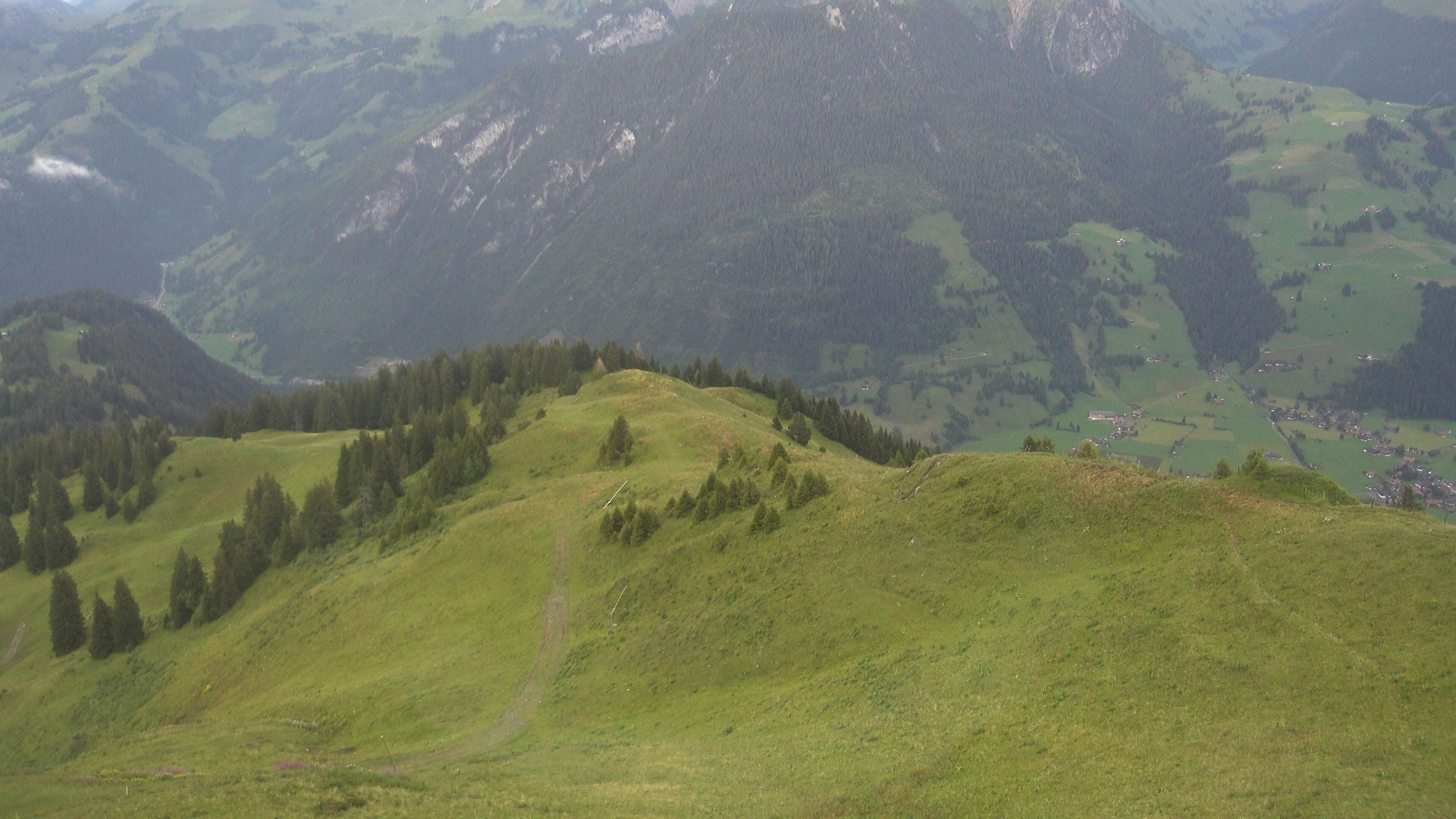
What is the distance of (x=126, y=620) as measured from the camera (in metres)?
99.1

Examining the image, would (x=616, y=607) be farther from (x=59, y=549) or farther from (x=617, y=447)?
(x=59, y=549)

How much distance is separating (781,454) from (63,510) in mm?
139571

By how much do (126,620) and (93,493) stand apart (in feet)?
225

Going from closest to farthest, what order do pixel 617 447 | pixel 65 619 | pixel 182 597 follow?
pixel 617 447, pixel 65 619, pixel 182 597

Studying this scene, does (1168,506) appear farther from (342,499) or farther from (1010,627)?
(342,499)

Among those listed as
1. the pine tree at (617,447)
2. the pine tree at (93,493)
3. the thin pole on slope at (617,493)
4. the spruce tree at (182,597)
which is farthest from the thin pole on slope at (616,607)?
the pine tree at (93,493)

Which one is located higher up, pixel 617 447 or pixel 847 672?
pixel 617 447

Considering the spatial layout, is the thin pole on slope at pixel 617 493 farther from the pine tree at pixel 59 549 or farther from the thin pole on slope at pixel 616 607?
the pine tree at pixel 59 549

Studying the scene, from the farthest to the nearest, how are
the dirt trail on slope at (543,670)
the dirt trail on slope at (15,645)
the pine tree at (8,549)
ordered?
the pine tree at (8,549) < the dirt trail on slope at (15,645) < the dirt trail on slope at (543,670)

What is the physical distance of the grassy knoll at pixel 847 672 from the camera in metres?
33.9

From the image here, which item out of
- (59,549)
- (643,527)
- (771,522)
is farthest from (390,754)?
(59,549)

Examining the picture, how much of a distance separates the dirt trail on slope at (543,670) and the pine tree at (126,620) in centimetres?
5604

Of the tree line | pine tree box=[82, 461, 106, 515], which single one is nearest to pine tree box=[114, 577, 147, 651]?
the tree line

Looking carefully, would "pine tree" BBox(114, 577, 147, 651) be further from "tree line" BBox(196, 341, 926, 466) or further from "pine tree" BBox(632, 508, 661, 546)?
"pine tree" BBox(632, 508, 661, 546)
